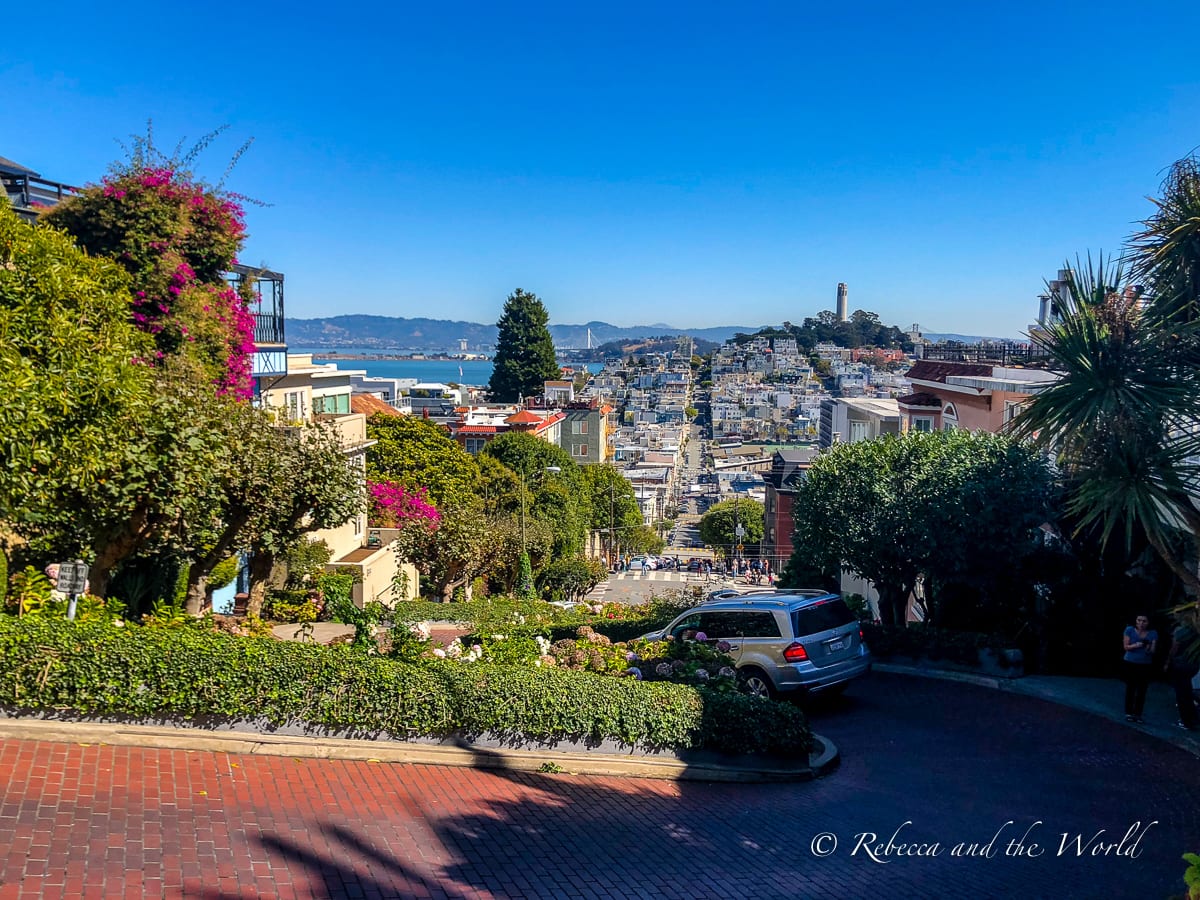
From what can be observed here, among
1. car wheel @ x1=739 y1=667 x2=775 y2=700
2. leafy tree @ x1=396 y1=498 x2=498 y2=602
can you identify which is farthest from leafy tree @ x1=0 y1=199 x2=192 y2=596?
leafy tree @ x1=396 y1=498 x2=498 y2=602

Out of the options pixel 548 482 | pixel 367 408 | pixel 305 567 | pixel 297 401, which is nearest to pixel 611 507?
pixel 548 482

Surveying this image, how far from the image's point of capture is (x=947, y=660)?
14.9 m

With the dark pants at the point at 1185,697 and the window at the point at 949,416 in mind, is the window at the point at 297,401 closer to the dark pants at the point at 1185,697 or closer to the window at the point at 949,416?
the window at the point at 949,416

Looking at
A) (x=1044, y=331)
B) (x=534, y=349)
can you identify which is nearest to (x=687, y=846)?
(x=1044, y=331)

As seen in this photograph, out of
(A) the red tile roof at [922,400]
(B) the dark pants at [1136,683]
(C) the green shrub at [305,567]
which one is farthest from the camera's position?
(A) the red tile roof at [922,400]

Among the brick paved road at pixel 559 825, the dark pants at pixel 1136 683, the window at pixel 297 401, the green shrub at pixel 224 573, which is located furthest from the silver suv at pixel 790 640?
the window at pixel 297 401

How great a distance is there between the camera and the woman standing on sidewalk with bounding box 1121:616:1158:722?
36.6ft

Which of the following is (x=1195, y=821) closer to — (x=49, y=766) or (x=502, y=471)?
(x=49, y=766)

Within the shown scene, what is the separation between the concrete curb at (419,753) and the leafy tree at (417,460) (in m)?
33.1

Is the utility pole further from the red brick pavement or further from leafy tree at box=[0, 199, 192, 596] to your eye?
the red brick pavement

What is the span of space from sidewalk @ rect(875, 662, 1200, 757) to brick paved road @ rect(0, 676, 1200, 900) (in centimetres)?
54

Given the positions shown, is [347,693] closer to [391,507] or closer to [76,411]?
[76,411]

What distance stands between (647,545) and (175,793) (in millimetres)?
83241

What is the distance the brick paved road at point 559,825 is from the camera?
6441mm
